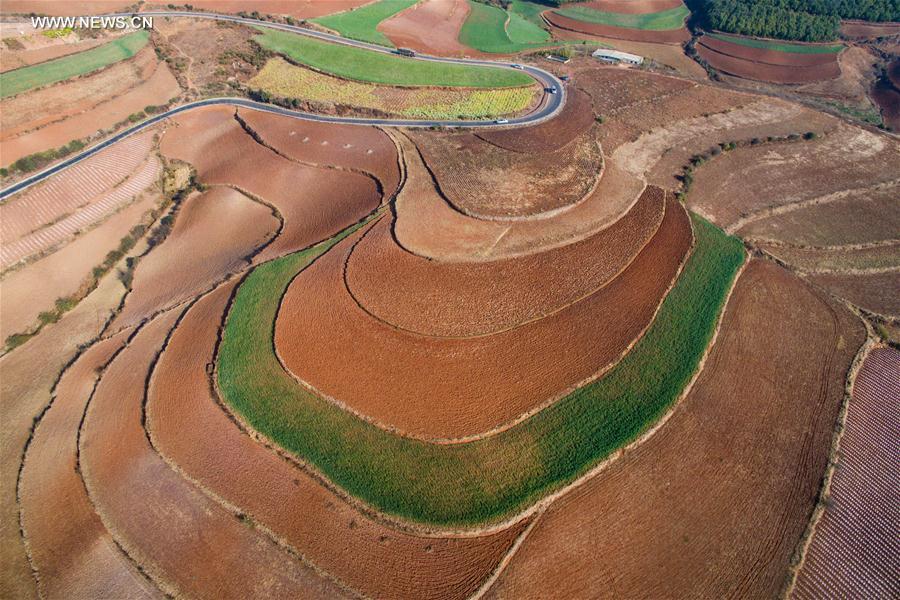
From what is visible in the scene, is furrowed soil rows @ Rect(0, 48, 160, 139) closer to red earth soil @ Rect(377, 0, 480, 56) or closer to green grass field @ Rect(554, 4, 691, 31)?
red earth soil @ Rect(377, 0, 480, 56)

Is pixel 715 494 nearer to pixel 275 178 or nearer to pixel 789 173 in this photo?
pixel 789 173

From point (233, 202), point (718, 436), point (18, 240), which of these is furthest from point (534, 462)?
point (18, 240)

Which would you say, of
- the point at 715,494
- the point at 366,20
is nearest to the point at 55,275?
the point at 715,494

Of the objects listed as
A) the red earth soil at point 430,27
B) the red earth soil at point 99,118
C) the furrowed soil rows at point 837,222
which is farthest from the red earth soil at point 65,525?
the red earth soil at point 430,27

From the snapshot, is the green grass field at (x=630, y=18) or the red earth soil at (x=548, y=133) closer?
the red earth soil at (x=548, y=133)

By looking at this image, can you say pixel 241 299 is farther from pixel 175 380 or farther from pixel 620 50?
pixel 620 50

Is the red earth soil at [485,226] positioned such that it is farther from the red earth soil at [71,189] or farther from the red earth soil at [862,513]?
the red earth soil at [71,189]
